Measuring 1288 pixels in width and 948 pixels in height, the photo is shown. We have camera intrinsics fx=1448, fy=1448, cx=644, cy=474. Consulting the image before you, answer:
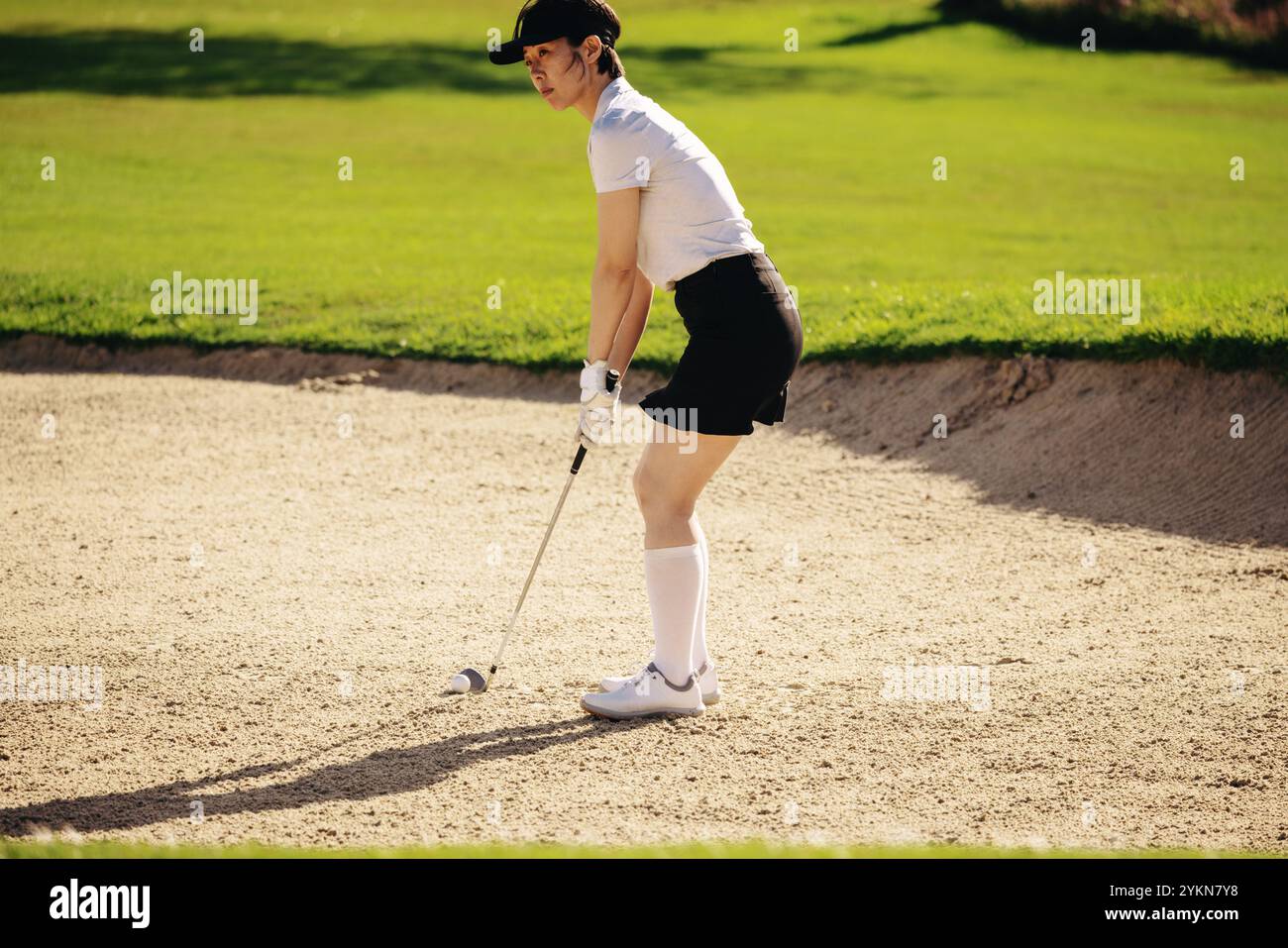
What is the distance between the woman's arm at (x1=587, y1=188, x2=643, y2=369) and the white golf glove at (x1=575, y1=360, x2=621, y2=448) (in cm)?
5

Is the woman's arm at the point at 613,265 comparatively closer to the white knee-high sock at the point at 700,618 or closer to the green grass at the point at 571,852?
the white knee-high sock at the point at 700,618

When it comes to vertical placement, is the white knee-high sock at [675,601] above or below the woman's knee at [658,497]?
below

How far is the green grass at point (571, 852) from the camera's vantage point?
13.5ft

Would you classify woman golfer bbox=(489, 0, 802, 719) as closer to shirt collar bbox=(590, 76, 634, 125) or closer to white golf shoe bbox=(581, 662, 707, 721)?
shirt collar bbox=(590, 76, 634, 125)

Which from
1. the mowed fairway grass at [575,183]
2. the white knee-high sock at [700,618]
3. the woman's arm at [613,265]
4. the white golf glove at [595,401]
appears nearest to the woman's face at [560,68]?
the woman's arm at [613,265]

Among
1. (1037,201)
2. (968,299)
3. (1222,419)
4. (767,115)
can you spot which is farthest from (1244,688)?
(767,115)

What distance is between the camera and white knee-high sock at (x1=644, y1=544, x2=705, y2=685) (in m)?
5.58

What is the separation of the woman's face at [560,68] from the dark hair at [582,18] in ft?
0.15

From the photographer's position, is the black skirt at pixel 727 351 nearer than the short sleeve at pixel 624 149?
No

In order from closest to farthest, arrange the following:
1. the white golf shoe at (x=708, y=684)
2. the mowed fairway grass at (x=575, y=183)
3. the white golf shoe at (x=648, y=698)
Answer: the white golf shoe at (x=648, y=698)
the white golf shoe at (x=708, y=684)
the mowed fairway grass at (x=575, y=183)

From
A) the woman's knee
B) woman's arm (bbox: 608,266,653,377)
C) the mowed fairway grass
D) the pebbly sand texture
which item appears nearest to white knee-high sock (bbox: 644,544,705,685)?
the woman's knee

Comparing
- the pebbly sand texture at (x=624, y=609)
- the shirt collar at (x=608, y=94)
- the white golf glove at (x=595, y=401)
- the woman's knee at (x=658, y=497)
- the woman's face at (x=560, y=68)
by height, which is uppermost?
the woman's face at (x=560, y=68)

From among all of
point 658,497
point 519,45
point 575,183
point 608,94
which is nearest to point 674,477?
point 658,497

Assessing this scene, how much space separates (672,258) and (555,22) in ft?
3.14
